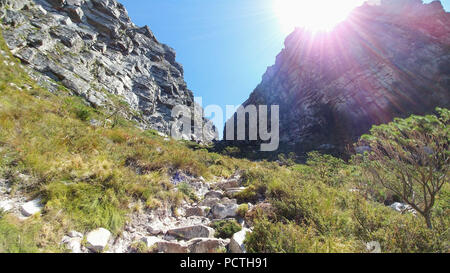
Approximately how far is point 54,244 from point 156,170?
3.82 m

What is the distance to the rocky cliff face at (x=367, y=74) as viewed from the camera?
3609 cm

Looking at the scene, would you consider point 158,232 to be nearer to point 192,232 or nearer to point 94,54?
point 192,232

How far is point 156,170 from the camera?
6.45m

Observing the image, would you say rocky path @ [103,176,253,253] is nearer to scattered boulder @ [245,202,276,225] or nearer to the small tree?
scattered boulder @ [245,202,276,225]

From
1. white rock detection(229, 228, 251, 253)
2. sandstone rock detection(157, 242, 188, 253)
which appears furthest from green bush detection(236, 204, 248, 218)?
sandstone rock detection(157, 242, 188, 253)

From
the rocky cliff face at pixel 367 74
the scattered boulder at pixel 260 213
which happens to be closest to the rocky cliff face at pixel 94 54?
the scattered boulder at pixel 260 213

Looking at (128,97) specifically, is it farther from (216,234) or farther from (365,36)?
(365,36)

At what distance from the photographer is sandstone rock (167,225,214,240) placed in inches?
146

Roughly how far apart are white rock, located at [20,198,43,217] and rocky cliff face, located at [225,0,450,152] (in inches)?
1809

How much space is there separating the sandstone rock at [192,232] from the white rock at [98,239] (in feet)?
3.87

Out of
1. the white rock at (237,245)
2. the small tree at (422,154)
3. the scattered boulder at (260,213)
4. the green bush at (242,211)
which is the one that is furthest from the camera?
the green bush at (242,211)

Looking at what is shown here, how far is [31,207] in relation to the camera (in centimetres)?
308

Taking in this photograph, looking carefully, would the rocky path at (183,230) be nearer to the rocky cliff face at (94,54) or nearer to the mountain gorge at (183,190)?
the mountain gorge at (183,190)

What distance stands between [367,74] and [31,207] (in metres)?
53.9
